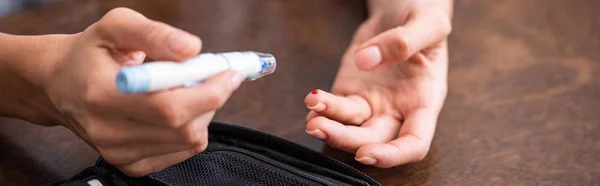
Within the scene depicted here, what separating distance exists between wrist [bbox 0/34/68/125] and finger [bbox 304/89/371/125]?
0.22m

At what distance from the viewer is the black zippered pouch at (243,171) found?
51 centimetres

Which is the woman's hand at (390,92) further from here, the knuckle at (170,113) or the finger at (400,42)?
the knuckle at (170,113)

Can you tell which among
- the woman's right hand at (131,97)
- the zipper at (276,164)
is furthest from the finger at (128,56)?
the zipper at (276,164)

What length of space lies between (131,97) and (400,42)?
0.29 m

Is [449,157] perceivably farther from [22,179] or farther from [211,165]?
[22,179]

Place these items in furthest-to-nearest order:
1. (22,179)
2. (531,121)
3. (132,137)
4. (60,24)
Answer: (60,24) → (531,121) → (22,179) → (132,137)

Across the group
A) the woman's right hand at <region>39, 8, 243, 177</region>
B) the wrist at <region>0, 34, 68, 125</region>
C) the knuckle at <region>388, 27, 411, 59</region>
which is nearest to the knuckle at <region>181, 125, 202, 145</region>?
the woman's right hand at <region>39, 8, 243, 177</region>

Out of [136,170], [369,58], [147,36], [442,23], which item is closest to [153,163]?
[136,170]

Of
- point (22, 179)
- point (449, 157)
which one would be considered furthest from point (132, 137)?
point (449, 157)

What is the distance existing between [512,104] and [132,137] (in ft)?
1.42

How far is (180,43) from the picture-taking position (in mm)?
399

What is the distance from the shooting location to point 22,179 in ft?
1.85

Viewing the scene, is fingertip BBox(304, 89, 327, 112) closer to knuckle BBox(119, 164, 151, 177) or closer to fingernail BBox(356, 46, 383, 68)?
fingernail BBox(356, 46, 383, 68)

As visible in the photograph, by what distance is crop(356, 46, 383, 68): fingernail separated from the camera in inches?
23.5
